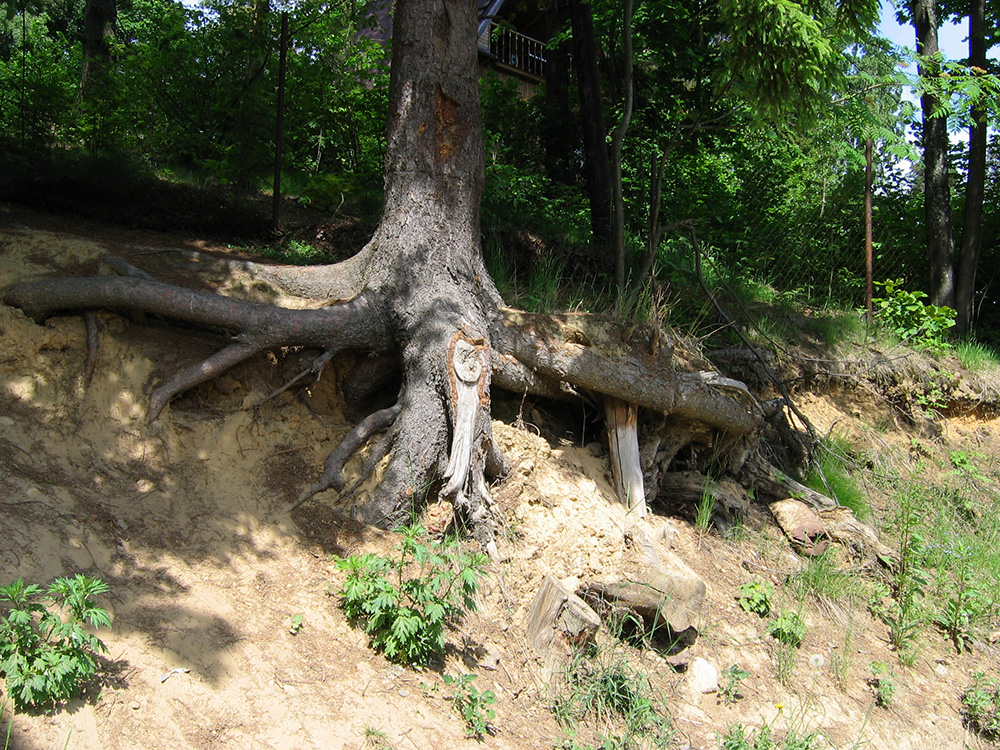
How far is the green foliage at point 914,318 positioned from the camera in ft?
31.7

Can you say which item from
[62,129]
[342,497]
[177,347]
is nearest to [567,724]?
[342,497]

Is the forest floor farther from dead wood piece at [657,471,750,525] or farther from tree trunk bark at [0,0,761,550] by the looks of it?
tree trunk bark at [0,0,761,550]

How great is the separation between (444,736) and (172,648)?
136cm

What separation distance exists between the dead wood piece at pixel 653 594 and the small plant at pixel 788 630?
0.66m

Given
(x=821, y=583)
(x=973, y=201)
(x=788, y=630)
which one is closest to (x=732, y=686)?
(x=788, y=630)

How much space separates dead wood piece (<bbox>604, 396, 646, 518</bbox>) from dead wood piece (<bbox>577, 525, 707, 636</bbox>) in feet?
2.47

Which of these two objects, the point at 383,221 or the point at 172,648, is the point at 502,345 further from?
the point at 172,648

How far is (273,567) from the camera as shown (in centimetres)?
452

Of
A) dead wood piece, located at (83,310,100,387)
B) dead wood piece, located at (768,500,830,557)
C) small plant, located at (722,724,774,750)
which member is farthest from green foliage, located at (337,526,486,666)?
dead wood piece, located at (768,500,830,557)

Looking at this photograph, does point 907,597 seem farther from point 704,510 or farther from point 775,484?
point 704,510

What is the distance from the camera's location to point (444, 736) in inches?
147

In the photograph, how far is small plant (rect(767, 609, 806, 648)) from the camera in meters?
5.51

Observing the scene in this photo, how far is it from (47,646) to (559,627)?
8.90 ft

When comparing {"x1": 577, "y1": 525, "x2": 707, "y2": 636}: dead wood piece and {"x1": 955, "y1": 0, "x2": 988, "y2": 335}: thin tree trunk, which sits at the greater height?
{"x1": 955, "y1": 0, "x2": 988, "y2": 335}: thin tree trunk
